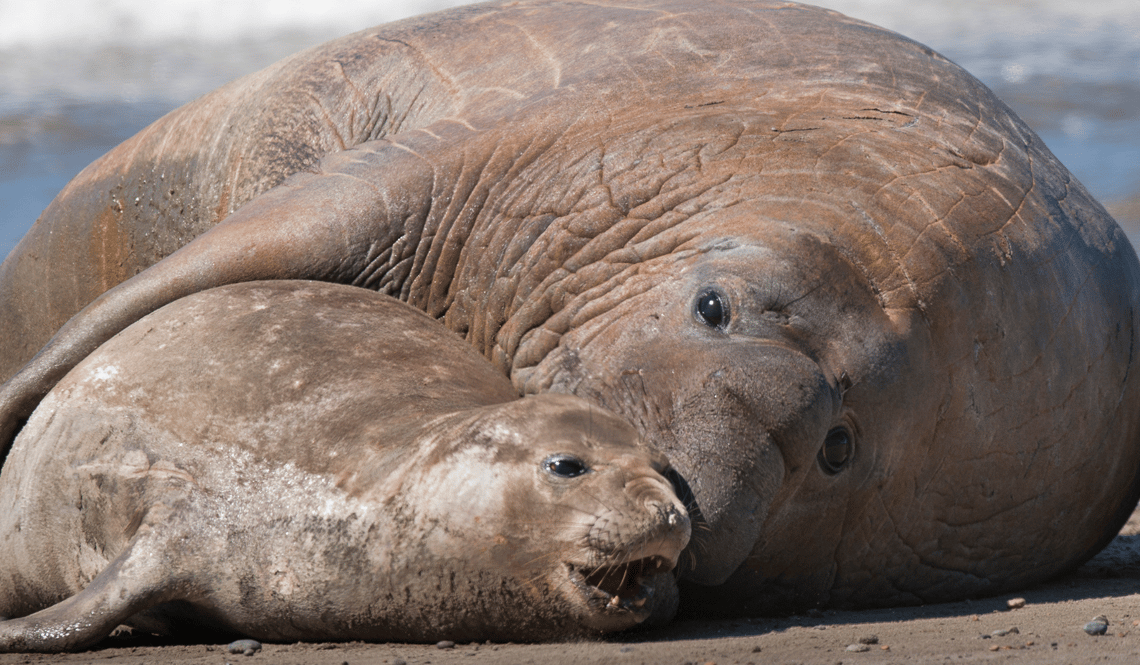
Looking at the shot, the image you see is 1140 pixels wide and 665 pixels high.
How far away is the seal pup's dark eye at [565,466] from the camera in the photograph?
3.18 metres

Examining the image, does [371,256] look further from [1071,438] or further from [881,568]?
[1071,438]

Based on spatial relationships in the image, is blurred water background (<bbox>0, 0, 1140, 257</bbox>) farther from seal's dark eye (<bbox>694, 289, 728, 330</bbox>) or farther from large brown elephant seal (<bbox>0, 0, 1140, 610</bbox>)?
seal's dark eye (<bbox>694, 289, 728, 330</bbox>)

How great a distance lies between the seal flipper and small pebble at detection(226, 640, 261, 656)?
194mm

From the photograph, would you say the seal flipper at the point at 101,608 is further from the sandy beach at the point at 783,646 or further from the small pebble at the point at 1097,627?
the small pebble at the point at 1097,627

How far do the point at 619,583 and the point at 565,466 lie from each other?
0.33 metres

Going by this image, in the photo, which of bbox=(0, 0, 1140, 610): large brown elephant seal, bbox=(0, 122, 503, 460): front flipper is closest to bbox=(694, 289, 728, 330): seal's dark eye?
bbox=(0, 0, 1140, 610): large brown elephant seal

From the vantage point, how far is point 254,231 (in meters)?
4.82

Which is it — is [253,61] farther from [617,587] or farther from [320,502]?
[617,587]

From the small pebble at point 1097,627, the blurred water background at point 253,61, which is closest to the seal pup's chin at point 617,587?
the small pebble at point 1097,627

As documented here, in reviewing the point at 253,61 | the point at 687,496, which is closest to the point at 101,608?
the point at 687,496

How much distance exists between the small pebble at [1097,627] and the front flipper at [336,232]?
2.55 m

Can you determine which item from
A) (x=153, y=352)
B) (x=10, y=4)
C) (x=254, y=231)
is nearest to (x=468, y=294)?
(x=254, y=231)

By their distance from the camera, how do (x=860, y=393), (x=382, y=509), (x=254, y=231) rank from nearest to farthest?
(x=382, y=509)
(x=860, y=393)
(x=254, y=231)

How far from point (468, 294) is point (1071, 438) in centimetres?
223
